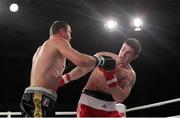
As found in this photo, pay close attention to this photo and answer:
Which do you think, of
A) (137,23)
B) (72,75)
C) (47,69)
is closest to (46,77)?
(47,69)

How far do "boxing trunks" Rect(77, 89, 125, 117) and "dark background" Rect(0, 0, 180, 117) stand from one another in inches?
141

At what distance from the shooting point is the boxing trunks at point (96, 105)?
2.79 meters

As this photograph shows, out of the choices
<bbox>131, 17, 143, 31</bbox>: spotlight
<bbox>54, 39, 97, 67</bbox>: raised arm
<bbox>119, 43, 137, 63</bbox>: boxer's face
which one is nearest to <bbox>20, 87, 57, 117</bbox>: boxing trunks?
<bbox>54, 39, 97, 67</bbox>: raised arm

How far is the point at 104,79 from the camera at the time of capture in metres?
2.83

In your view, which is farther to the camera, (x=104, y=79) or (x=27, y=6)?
(x=27, y=6)

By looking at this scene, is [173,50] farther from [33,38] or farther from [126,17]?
[33,38]

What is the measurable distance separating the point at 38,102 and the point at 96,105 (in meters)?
0.56

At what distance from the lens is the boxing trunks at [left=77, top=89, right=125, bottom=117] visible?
9.15ft

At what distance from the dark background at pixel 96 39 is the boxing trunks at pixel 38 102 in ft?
13.0

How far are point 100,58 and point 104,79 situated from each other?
0.42 meters

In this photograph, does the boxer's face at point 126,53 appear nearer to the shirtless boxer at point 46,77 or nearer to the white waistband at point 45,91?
the shirtless boxer at point 46,77

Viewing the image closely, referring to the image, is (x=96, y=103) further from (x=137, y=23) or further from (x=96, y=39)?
(x=96, y=39)

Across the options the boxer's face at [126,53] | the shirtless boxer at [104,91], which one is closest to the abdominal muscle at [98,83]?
the shirtless boxer at [104,91]

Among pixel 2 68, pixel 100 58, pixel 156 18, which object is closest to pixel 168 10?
pixel 156 18
